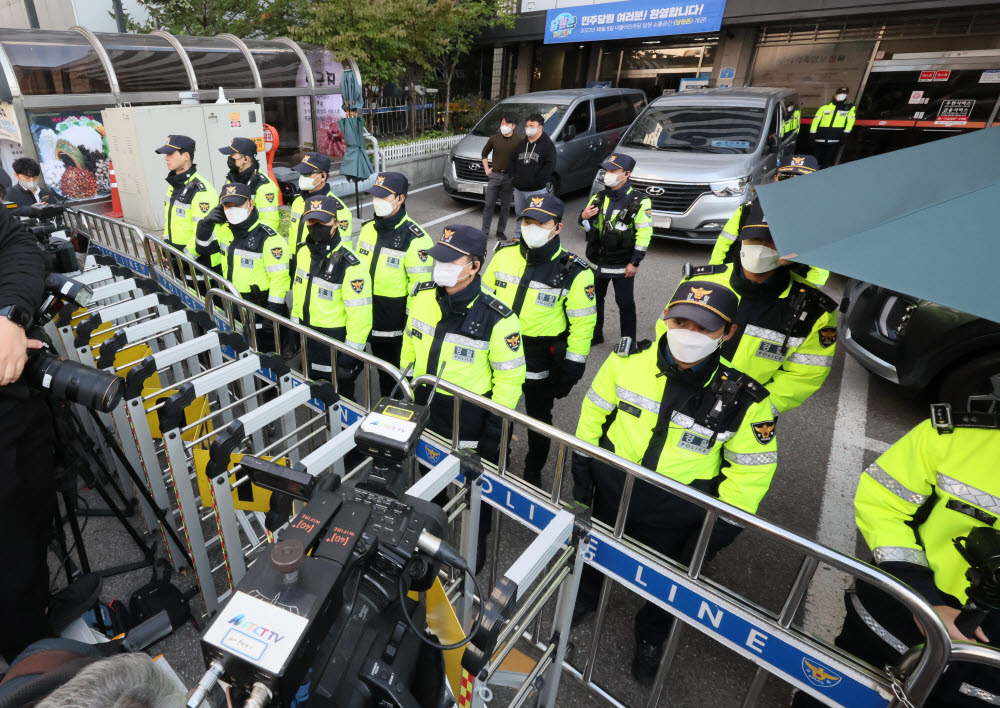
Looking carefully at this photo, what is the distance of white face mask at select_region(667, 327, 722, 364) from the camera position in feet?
6.98

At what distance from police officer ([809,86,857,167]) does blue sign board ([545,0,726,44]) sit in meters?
4.10

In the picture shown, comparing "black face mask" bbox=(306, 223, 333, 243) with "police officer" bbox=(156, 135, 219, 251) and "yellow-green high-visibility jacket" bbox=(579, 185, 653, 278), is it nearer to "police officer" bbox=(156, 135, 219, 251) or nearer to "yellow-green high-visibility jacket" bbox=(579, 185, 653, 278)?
"police officer" bbox=(156, 135, 219, 251)

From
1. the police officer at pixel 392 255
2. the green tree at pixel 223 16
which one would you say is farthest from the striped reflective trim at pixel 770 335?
the green tree at pixel 223 16

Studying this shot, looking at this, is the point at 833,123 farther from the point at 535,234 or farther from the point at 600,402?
the point at 600,402

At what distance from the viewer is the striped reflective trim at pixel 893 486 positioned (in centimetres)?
Answer: 188

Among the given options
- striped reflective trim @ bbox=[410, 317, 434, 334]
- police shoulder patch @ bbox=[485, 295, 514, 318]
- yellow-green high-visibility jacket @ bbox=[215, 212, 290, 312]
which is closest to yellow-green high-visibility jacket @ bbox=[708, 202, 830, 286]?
police shoulder patch @ bbox=[485, 295, 514, 318]

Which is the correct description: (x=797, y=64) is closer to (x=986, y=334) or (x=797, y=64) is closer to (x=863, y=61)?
(x=863, y=61)

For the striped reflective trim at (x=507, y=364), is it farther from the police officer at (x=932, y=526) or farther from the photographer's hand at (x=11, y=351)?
the photographer's hand at (x=11, y=351)

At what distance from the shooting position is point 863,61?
42.2 ft

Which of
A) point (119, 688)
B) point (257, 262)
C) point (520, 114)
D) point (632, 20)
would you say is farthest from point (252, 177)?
point (632, 20)

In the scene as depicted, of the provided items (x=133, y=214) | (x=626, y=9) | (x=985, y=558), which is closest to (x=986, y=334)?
(x=985, y=558)

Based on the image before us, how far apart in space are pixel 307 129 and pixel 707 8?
32.9 feet

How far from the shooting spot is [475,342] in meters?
2.82

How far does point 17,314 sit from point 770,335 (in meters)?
3.41
